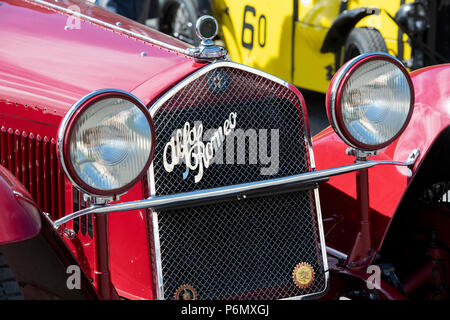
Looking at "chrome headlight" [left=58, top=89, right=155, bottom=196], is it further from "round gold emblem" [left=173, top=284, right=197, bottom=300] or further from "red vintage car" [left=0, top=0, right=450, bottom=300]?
"round gold emblem" [left=173, top=284, right=197, bottom=300]

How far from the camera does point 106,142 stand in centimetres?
186

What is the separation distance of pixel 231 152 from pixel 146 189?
0.96 feet

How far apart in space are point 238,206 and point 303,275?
332mm

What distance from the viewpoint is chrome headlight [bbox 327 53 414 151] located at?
2.24 meters

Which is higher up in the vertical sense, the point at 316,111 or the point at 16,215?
the point at 316,111

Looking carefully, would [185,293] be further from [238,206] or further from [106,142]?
[106,142]

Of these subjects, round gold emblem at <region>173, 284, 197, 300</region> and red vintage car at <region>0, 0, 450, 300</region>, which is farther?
round gold emblem at <region>173, 284, 197, 300</region>

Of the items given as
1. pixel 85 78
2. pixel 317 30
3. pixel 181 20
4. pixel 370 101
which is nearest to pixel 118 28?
pixel 85 78

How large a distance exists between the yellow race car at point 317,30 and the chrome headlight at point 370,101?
3.01 m

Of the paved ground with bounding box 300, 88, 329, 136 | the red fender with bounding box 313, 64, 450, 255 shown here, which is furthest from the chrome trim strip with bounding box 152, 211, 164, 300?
the paved ground with bounding box 300, 88, 329, 136

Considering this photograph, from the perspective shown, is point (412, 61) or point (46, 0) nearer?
point (46, 0)
